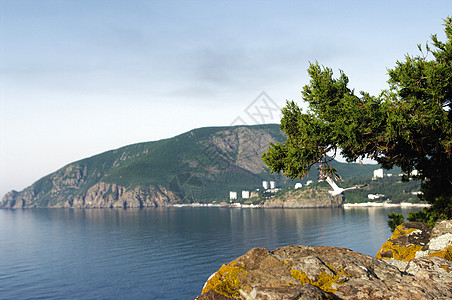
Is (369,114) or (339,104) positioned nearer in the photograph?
(369,114)

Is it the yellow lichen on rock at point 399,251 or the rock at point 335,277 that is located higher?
the rock at point 335,277

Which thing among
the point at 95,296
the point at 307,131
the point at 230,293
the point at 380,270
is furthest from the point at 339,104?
the point at 95,296

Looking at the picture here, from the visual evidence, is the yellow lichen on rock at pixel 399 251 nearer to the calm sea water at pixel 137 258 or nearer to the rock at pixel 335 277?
the rock at pixel 335 277

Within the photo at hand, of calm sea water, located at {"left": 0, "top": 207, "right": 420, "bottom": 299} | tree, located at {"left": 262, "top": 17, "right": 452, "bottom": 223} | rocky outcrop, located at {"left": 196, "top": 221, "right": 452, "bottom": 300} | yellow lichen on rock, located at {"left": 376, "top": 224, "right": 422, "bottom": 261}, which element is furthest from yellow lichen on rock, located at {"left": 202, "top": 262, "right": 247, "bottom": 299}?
calm sea water, located at {"left": 0, "top": 207, "right": 420, "bottom": 299}

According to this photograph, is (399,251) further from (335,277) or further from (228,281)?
(228,281)

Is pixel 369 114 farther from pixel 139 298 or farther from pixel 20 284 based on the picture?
pixel 20 284

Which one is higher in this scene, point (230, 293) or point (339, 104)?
point (339, 104)

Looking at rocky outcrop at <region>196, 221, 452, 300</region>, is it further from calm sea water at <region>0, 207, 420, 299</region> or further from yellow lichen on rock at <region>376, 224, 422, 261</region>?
calm sea water at <region>0, 207, 420, 299</region>

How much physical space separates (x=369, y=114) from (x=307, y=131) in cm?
436

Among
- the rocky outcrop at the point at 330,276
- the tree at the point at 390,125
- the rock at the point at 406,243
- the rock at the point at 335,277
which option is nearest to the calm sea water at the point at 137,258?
the tree at the point at 390,125

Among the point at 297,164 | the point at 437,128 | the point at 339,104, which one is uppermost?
the point at 339,104

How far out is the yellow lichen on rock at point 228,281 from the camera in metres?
9.24

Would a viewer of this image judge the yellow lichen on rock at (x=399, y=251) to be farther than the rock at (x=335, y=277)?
Yes

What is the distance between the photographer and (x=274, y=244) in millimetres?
125312
